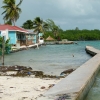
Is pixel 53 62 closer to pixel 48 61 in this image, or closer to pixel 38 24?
pixel 48 61

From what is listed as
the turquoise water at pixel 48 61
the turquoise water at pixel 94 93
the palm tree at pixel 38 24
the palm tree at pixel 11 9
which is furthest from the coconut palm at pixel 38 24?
the turquoise water at pixel 94 93

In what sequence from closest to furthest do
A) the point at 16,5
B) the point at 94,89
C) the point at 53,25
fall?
the point at 94,89, the point at 16,5, the point at 53,25

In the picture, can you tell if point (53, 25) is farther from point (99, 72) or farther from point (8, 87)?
point (8, 87)

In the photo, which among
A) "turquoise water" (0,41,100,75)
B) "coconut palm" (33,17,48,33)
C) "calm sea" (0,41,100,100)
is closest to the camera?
"calm sea" (0,41,100,100)

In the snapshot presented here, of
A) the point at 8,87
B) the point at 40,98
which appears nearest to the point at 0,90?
the point at 8,87

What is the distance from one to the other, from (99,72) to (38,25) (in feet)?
166

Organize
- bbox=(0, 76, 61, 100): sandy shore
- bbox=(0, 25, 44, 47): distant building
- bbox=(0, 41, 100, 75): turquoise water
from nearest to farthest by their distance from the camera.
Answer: bbox=(0, 76, 61, 100): sandy shore, bbox=(0, 41, 100, 75): turquoise water, bbox=(0, 25, 44, 47): distant building

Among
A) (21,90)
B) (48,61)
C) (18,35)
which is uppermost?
(18,35)

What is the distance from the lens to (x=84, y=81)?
818cm

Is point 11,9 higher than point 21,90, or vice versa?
point 11,9

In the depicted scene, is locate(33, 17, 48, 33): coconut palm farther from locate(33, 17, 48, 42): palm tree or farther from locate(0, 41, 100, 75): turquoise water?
locate(0, 41, 100, 75): turquoise water

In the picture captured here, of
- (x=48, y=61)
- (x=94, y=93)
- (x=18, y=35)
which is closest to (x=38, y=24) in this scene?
(x=18, y=35)

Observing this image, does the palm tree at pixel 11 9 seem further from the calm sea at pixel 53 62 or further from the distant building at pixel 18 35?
the calm sea at pixel 53 62

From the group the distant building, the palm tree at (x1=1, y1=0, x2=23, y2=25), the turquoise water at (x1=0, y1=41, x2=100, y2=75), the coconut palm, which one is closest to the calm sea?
the turquoise water at (x1=0, y1=41, x2=100, y2=75)
